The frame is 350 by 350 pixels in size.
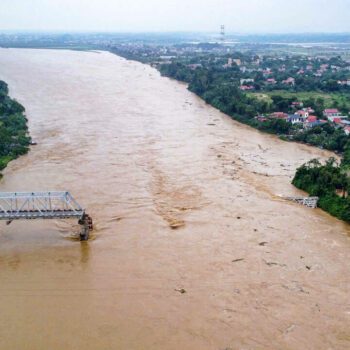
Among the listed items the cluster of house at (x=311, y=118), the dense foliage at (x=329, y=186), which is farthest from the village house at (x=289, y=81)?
the dense foliage at (x=329, y=186)

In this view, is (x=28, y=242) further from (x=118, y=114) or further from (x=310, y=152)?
(x=118, y=114)

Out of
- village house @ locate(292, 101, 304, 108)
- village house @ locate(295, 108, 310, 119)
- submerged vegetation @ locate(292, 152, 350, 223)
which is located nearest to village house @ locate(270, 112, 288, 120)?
village house @ locate(295, 108, 310, 119)

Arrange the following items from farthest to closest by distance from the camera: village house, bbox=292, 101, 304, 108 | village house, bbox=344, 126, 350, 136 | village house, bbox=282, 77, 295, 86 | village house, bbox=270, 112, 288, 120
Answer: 1. village house, bbox=282, 77, 295, 86
2. village house, bbox=292, 101, 304, 108
3. village house, bbox=270, 112, 288, 120
4. village house, bbox=344, 126, 350, 136

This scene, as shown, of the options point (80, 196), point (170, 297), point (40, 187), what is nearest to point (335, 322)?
point (170, 297)

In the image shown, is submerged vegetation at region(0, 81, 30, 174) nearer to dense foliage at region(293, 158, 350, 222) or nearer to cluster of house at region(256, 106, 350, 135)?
dense foliage at region(293, 158, 350, 222)

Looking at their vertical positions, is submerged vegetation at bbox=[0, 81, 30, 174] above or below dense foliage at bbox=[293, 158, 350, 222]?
above

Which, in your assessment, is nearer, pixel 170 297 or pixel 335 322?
pixel 335 322
